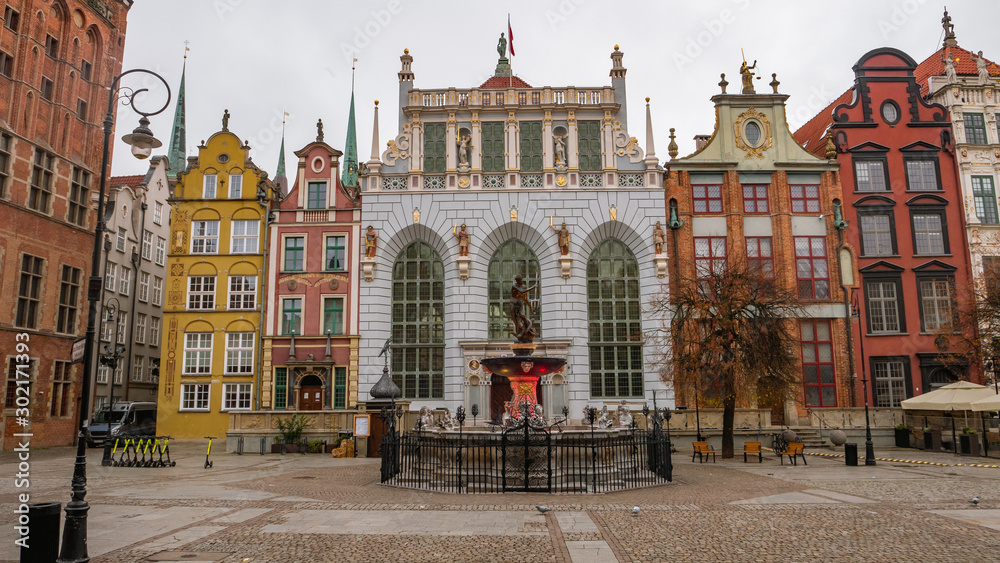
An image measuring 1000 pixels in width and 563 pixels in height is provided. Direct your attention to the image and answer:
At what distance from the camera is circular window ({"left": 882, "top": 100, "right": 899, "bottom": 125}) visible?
37938 mm

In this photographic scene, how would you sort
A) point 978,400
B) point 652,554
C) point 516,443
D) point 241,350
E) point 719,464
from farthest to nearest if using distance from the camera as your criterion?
point 241,350, point 978,400, point 719,464, point 516,443, point 652,554

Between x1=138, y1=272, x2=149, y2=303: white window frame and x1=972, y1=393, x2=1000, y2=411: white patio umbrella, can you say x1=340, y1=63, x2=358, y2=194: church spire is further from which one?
x1=972, y1=393, x2=1000, y2=411: white patio umbrella

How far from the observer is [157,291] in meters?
47.9

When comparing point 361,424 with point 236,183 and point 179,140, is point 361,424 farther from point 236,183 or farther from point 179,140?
point 179,140

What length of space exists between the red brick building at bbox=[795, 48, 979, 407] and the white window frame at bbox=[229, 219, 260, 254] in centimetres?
3086

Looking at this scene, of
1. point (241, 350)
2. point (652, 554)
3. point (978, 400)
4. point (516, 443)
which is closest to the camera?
point (652, 554)

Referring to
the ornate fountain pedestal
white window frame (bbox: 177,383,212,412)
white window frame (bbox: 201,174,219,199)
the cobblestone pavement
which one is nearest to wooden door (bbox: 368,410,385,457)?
the cobblestone pavement

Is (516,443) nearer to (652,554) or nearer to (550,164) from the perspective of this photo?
(652,554)

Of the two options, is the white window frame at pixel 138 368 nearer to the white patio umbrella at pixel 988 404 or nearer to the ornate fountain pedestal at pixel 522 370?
the ornate fountain pedestal at pixel 522 370

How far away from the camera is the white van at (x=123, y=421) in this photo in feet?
111

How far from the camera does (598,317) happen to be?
36500 millimetres

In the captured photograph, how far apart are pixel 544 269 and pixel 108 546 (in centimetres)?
2801

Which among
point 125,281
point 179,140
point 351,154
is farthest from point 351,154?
point 125,281

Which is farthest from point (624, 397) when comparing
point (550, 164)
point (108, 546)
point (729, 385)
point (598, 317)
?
point (108, 546)
